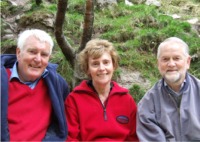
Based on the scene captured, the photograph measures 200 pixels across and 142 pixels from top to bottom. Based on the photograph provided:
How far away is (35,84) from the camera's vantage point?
129 inches

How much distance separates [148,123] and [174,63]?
2.17 feet

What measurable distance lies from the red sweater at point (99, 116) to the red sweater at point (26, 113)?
0.94 ft

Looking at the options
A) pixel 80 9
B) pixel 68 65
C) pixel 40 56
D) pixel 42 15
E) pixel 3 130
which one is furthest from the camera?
pixel 80 9

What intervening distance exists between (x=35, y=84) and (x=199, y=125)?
1.68 m

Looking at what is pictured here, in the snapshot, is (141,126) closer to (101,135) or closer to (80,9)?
(101,135)

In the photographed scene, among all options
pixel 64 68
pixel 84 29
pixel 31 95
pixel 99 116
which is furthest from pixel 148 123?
pixel 64 68

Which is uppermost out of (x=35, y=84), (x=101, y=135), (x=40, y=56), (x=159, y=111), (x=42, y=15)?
(x=42, y=15)

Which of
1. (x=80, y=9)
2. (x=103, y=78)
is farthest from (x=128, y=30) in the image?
(x=103, y=78)

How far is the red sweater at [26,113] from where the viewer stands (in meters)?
3.02

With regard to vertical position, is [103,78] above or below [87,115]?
above

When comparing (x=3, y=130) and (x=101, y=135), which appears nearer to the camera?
(x=3, y=130)

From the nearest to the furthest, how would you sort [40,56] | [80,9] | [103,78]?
[40,56]
[103,78]
[80,9]

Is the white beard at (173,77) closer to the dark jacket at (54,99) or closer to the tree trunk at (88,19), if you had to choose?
the dark jacket at (54,99)

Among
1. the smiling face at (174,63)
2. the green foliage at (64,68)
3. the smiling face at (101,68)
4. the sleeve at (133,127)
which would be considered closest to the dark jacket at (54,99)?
the smiling face at (101,68)
